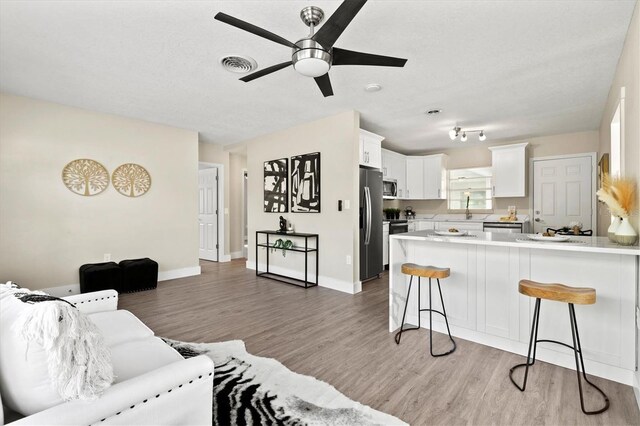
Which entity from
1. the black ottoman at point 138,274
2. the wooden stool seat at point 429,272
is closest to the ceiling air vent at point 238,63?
the wooden stool seat at point 429,272

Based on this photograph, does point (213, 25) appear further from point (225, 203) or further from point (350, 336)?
point (225, 203)

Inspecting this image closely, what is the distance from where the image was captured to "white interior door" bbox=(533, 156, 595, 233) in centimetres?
554

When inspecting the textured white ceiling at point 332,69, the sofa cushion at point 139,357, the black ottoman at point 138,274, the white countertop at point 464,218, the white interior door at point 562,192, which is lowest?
the black ottoman at point 138,274

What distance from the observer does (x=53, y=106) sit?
412 cm

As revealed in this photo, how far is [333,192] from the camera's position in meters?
4.69

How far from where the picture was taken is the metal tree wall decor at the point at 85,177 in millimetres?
4261

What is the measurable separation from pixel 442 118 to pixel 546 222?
3.15m

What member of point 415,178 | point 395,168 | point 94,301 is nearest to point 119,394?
point 94,301

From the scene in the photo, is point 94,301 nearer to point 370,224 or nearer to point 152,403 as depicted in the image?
point 152,403

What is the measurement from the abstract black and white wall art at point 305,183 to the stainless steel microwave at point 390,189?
197 cm

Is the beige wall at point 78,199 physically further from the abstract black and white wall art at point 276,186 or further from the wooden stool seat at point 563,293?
the wooden stool seat at point 563,293

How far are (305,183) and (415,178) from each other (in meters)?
Result: 3.25

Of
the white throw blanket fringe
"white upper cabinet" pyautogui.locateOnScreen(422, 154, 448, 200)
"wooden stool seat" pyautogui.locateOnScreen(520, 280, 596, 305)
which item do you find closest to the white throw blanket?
the white throw blanket fringe

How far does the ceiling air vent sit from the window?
5.46 metres
